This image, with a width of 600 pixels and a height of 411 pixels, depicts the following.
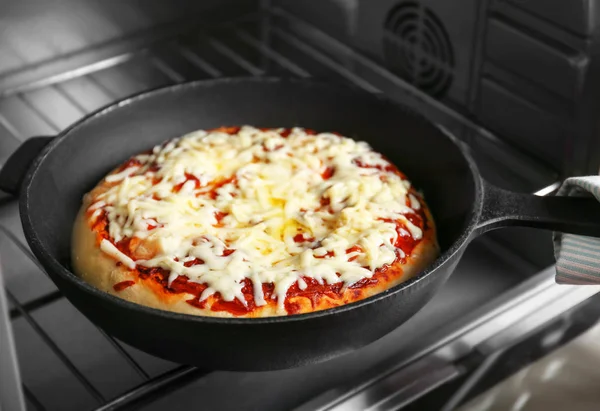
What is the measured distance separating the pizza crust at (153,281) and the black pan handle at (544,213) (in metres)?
0.10

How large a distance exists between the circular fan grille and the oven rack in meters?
0.02

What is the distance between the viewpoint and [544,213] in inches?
36.1

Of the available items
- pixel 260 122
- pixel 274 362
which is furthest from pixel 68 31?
pixel 274 362

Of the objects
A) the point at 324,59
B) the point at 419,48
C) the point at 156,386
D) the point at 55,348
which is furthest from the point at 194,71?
the point at 156,386

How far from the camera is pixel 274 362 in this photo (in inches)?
33.8

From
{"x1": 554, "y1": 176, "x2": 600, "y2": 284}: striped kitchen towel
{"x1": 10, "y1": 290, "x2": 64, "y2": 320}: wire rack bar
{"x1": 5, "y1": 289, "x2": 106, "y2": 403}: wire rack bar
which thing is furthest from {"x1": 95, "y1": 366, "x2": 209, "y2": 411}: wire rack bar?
{"x1": 554, "y1": 176, "x2": 600, "y2": 284}: striped kitchen towel

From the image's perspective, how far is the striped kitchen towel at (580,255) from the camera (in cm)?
94

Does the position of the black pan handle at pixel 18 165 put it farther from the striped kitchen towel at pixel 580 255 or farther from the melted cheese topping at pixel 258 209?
the striped kitchen towel at pixel 580 255

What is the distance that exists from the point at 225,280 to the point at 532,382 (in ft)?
1.45

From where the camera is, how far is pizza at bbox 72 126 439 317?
89cm

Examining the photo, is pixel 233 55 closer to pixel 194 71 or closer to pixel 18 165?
pixel 194 71

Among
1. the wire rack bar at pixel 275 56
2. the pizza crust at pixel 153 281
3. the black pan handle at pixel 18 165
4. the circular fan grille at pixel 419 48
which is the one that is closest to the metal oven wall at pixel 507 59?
the circular fan grille at pixel 419 48

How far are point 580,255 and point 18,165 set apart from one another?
2.40 feet

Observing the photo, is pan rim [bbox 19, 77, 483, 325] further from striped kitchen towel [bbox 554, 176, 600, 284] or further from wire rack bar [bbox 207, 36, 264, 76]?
wire rack bar [bbox 207, 36, 264, 76]
